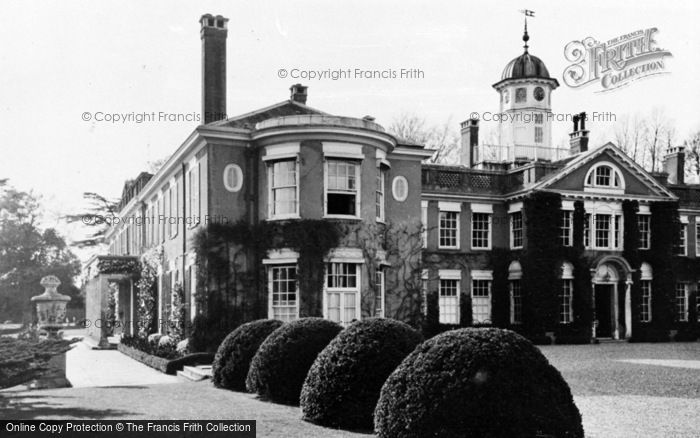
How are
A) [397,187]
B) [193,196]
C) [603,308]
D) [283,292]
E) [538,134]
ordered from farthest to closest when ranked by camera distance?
1. [538,134]
2. [603,308]
3. [397,187]
4. [193,196]
5. [283,292]

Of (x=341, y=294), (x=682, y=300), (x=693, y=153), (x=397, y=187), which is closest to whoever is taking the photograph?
(x=341, y=294)

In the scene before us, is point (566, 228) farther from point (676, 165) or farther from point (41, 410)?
point (41, 410)

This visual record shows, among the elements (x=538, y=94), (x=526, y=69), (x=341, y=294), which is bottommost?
(x=341, y=294)

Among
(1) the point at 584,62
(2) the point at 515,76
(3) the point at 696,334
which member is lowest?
(3) the point at 696,334

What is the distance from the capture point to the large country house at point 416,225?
23.0m

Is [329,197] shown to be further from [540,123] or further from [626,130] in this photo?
[626,130]

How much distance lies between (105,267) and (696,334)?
27.0 meters

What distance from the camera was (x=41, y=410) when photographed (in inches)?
467

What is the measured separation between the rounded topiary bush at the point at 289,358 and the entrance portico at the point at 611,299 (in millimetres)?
22364

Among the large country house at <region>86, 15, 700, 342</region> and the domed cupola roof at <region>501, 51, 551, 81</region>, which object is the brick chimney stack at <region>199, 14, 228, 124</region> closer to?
the large country house at <region>86, 15, 700, 342</region>

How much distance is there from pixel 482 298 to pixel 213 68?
51.1ft

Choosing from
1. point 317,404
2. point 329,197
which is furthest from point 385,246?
point 317,404

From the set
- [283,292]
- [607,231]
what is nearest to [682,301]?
[607,231]

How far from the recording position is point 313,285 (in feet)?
74.2
